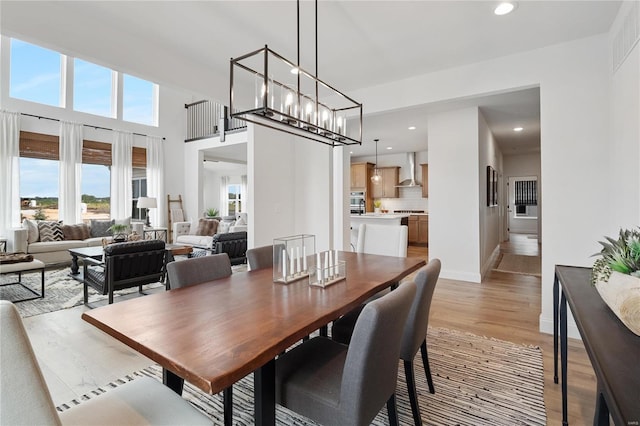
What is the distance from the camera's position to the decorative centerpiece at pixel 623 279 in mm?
1069

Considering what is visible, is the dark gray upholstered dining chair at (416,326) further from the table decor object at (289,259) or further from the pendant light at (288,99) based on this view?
the pendant light at (288,99)

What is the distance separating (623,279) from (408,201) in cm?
828

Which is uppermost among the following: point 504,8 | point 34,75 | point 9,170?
point 34,75

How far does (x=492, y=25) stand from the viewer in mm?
2650

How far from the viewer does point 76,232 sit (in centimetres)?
665

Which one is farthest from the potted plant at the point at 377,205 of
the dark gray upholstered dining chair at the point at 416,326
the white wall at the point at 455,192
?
the dark gray upholstered dining chair at the point at 416,326

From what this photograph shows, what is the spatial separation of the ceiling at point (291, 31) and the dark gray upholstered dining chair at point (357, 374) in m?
2.27

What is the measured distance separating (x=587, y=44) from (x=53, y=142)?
9.25 m

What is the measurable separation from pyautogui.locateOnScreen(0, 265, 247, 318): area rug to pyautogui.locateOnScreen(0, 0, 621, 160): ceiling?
280cm

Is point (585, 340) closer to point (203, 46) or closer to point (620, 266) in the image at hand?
point (620, 266)

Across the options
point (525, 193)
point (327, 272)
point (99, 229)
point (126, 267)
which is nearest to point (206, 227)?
point (99, 229)

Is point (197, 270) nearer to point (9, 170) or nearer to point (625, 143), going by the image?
point (625, 143)

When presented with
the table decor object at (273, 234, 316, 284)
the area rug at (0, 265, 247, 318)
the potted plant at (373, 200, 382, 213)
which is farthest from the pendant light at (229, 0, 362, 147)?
the potted plant at (373, 200, 382, 213)

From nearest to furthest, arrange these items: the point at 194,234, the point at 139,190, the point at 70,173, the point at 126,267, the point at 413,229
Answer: the point at 126,267, the point at 70,173, the point at 194,234, the point at 413,229, the point at 139,190
